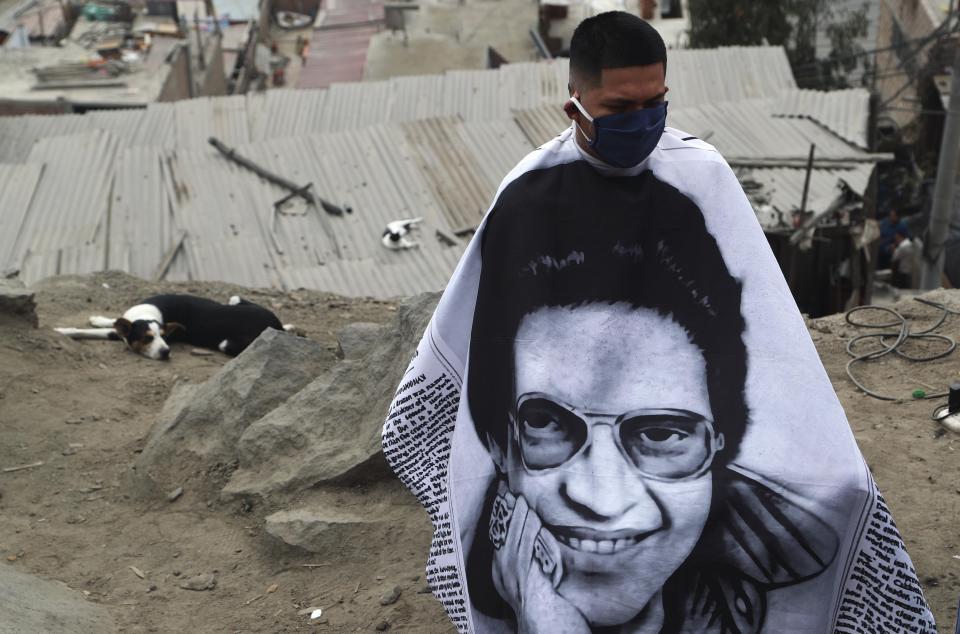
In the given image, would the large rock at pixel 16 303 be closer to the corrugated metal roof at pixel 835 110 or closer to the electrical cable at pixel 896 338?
the electrical cable at pixel 896 338

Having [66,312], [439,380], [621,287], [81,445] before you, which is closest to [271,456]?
[81,445]

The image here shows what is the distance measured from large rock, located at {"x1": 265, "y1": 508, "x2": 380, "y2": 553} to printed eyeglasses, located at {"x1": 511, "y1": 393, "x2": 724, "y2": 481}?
1620mm

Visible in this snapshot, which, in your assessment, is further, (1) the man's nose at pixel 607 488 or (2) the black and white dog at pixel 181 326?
(2) the black and white dog at pixel 181 326

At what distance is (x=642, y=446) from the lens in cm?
254

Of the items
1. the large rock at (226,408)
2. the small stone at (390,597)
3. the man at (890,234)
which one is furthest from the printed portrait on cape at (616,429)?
the man at (890,234)

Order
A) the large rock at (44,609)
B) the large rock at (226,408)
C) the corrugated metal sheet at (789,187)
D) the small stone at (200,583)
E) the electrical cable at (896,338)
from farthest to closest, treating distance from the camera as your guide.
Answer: the corrugated metal sheet at (789,187) < the electrical cable at (896,338) < the large rock at (226,408) < the small stone at (200,583) < the large rock at (44,609)

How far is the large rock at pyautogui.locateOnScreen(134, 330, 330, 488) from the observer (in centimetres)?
475

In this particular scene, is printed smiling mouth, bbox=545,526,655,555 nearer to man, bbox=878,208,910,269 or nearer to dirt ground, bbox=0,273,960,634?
dirt ground, bbox=0,273,960,634

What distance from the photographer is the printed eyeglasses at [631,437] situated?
2.52m

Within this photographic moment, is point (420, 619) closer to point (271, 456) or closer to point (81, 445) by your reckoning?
point (271, 456)

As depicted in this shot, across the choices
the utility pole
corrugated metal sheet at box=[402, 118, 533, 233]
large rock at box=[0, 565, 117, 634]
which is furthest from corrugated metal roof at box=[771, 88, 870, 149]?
large rock at box=[0, 565, 117, 634]

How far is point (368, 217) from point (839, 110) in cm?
606

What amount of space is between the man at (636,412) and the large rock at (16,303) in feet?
13.3

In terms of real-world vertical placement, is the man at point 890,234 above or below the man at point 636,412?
below
